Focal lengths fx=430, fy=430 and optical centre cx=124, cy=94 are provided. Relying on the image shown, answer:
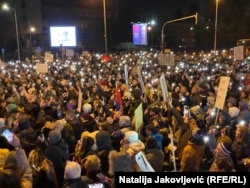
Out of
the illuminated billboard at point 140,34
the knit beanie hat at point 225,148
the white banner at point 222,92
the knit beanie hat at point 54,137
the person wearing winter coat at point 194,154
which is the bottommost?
the person wearing winter coat at point 194,154

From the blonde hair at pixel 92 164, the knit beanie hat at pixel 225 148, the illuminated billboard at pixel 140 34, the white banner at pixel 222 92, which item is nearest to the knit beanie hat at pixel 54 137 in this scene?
the blonde hair at pixel 92 164

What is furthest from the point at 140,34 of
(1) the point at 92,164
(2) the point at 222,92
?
(1) the point at 92,164

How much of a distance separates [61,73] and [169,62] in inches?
268

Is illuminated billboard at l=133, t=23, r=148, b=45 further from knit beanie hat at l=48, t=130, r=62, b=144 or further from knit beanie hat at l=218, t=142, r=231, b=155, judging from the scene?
knit beanie hat at l=218, t=142, r=231, b=155

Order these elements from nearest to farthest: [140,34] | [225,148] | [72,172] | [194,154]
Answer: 1. [72,172]
2. [225,148]
3. [194,154]
4. [140,34]

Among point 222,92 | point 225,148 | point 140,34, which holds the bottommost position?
point 225,148

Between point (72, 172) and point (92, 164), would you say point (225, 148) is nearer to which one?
point (92, 164)

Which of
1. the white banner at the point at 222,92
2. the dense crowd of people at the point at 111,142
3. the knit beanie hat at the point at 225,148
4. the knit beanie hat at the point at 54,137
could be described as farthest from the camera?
the white banner at the point at 222,92

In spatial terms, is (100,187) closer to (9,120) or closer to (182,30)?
(9,120)

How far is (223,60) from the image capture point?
91.3 ft

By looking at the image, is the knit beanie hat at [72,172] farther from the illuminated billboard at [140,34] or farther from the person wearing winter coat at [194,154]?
the illuminated billboard at [140,34]

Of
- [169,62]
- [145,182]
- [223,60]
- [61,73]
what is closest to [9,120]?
[145,182]

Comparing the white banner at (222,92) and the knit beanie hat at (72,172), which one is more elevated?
the white banner at (222,92)

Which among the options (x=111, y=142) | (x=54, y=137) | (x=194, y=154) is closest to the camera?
(x=194, y=154)
